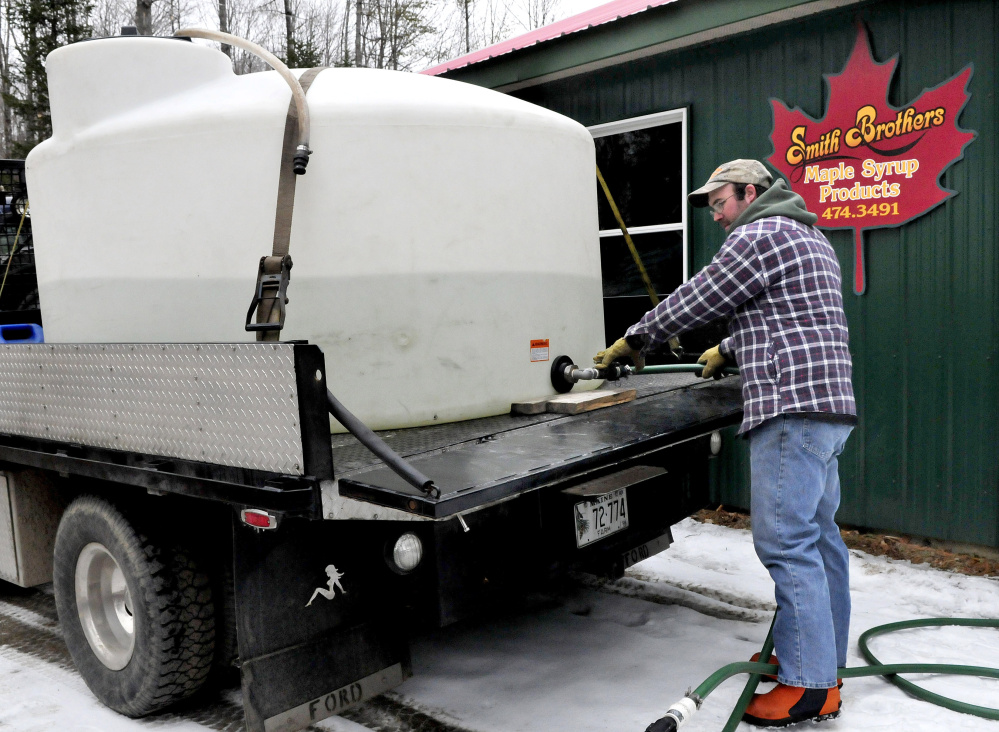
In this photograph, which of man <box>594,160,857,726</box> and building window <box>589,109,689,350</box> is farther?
building window <box>589,109,689,350</box>

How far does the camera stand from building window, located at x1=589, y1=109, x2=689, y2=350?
20.6 feet

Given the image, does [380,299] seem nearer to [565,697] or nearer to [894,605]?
[565,697]

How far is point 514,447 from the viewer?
288 centimetres

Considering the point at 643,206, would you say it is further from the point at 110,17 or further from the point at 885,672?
the point at 110,17

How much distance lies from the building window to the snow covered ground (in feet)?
7.72

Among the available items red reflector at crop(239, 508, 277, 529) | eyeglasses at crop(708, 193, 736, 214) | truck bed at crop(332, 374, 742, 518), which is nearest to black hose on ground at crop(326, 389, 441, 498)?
truck bed at crop(332, 374, 742, 518)

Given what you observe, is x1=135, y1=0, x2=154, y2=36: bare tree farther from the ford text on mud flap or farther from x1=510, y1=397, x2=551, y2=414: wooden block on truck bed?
x1=510, y1=397, x2=551, y2=414: wooden block on truck bed

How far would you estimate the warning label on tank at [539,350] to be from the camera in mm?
3725

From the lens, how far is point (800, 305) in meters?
2.99

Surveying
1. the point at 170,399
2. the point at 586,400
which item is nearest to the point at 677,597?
the point at 586,400

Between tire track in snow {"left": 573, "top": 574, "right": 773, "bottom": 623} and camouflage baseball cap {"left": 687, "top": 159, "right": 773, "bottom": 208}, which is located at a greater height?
camouflage baseball cap {"left": 687, "top": 159, "right": 773, "bottom": 208}

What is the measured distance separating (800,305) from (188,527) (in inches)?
93.8

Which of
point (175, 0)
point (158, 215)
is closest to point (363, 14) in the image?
point (175, 0)

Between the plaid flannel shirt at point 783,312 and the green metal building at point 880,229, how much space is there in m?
2.30
